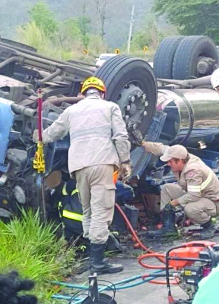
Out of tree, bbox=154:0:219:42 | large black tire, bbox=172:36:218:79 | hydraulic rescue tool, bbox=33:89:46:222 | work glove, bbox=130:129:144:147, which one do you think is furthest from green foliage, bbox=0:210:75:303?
tree, bbox=154:0:219:42

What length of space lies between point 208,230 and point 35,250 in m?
2.13

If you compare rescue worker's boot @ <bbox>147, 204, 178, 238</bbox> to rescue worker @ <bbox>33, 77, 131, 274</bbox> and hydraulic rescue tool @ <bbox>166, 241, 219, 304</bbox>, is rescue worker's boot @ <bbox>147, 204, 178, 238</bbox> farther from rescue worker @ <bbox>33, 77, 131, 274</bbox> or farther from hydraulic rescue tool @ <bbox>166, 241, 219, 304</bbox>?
hydraulic rescue tool @ <bbox>166, 241, 219, 304</bbox>

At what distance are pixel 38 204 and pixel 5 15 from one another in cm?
7937

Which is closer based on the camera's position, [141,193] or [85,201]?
[85,201]

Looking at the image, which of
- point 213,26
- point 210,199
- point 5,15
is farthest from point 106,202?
point 5,15

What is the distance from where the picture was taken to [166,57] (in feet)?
31.4

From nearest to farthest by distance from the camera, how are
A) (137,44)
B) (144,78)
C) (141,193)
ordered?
(144,78)
(141,193)
(137,44)

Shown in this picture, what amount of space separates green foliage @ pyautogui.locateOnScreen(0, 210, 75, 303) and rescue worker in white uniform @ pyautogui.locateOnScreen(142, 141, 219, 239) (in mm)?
1391

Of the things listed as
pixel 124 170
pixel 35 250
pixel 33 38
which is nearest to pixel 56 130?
pixel 124 170

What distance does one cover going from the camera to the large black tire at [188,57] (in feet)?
30.3

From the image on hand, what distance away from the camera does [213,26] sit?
114 feet

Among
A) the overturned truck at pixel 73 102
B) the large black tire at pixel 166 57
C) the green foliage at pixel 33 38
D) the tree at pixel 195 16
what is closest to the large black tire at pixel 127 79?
the overturned truck at pixel 73 102

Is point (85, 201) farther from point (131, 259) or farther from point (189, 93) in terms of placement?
point (189, 93)

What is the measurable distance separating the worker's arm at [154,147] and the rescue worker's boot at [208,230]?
818mm
